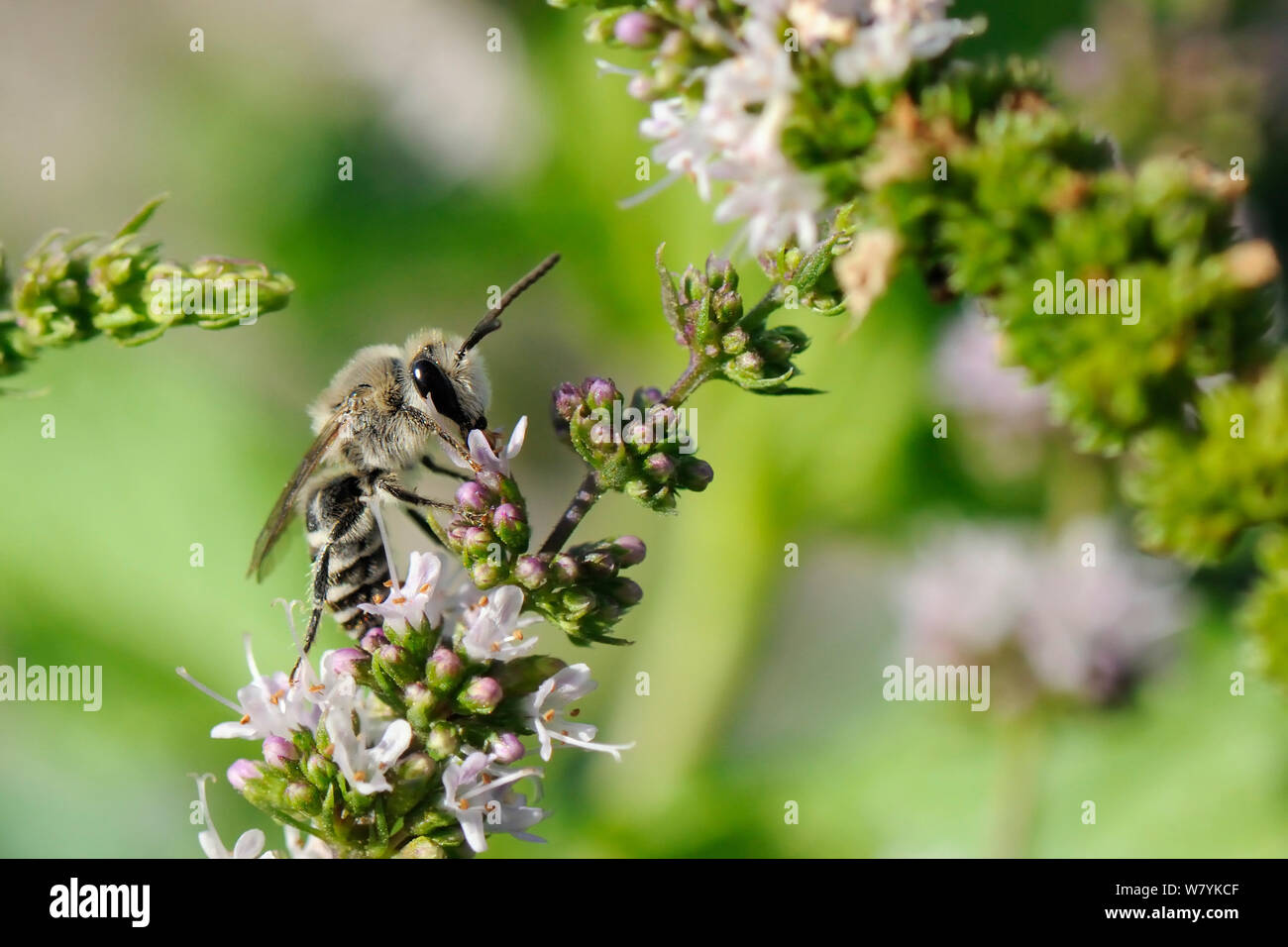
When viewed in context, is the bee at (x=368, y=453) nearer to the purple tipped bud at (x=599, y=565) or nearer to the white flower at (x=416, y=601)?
the white flower at (x=416, y=601)

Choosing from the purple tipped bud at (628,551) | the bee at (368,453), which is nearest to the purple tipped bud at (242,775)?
the bee at (368,453)

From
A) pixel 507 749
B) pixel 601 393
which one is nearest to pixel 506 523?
pixel 601 393

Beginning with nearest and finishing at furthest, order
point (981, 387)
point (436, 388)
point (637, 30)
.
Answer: point (637, 30) → point (436, 388) → point (981, 387)

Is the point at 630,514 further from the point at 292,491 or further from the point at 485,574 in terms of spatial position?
the point at 485,574

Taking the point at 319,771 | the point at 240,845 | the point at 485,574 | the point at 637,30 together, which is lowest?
the point at 240,845

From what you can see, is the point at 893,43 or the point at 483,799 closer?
the point at 893,43

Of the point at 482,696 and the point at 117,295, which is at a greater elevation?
the point at 117,295
